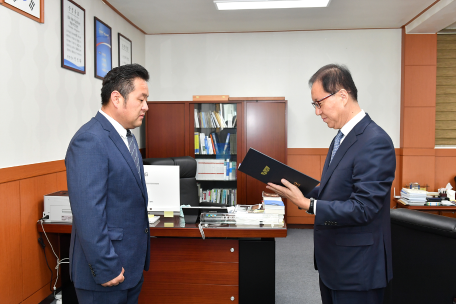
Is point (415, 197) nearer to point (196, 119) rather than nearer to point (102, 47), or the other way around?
point (196, 119)

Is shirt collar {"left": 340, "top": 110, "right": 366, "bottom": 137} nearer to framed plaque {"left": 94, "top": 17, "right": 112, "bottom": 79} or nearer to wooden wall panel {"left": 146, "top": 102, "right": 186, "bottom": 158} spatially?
framed plaque {"left": 94, "top": 17, "right": 112, "bottom": 79}

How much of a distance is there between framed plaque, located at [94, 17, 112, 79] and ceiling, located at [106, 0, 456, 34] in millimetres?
373

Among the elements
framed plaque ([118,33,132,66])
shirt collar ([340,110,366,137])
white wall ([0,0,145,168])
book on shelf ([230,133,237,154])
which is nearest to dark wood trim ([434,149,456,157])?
book on shelf ([230,133,237,154])

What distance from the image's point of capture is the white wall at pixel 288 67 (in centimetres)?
479

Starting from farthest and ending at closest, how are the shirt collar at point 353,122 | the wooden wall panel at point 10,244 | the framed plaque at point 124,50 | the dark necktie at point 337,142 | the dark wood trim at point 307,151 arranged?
the dark wood trim at point 307,151 → the framed plaque at point 124,50 → the wooden wall panel at point 10,244 → the dark necktie at point 337,142 → the shirt collar at point 353,122

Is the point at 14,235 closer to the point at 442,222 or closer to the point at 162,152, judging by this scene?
the point at 162,152

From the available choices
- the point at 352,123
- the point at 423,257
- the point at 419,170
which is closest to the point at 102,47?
the point at 352,123

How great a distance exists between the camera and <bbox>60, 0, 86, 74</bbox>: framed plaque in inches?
114

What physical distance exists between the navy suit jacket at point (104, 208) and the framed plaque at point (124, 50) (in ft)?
9.99

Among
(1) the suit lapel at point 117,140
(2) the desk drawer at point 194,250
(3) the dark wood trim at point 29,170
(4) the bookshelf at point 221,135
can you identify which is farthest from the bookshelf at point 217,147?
(1) the suit lapel at point 117,140

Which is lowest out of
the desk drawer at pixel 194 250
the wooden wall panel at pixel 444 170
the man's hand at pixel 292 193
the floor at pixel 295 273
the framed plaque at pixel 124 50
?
the floor at pixel 295 273

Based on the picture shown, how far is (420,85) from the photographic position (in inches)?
181

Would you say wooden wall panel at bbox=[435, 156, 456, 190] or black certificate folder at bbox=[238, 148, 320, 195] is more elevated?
black certificate folder at bbox=[238, 148, 320, 195]

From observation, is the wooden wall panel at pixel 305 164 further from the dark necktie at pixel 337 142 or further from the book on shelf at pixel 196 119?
the dark necktie at pixel 337 142
